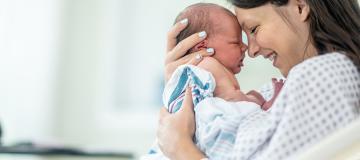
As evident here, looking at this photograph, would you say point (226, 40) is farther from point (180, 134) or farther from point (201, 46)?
point (180, 134)

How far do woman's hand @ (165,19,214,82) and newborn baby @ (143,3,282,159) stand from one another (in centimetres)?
1

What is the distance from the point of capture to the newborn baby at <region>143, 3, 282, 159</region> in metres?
1.10

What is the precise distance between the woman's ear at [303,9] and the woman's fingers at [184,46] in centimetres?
20

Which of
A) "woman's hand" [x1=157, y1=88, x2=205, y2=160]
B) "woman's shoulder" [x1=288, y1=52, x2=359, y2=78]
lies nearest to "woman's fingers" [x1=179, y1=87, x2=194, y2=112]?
"woman's hand" [x1=157, y1=88, x2=205, y2=160]

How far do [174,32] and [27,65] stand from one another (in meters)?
2.82

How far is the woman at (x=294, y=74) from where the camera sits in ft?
3.18

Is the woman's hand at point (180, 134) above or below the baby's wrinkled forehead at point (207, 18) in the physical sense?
below

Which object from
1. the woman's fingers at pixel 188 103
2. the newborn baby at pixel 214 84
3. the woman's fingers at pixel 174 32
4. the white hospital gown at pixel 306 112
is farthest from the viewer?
the woman's fingers at pixel 174 32

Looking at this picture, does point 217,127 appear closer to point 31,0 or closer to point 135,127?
point 135,127

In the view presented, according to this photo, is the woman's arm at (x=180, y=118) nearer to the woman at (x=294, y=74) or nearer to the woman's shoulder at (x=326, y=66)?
the woman at (x=294, y=74)

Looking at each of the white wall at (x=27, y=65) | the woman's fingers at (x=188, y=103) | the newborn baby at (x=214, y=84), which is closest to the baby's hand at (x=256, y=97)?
the newborn baby at (x=214, y=84)

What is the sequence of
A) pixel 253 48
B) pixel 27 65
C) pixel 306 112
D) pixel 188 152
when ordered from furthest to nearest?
pixel 27 65
pixel 253 48
pixel 188 152
pixel 306 112

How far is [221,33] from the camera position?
1289 millimetres

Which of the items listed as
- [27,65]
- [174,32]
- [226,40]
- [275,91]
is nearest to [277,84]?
[275,91]
